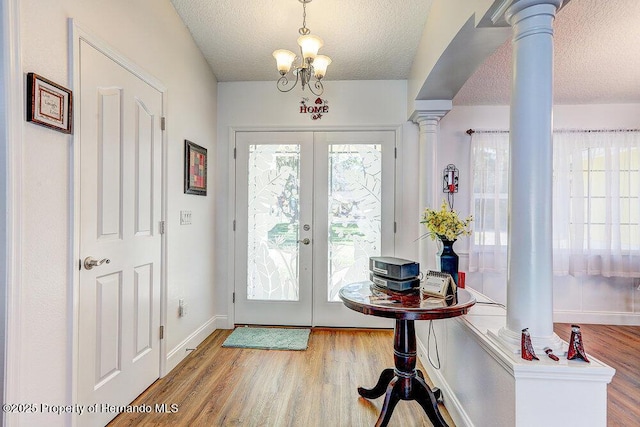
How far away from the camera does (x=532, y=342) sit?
1.32m

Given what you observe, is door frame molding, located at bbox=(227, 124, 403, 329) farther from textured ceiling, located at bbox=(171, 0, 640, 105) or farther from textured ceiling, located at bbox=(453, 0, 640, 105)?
textured ceiling, located at bbox=(453, 0, 640, 105)

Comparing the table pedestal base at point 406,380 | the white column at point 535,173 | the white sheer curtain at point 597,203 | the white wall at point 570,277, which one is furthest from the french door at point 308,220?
the white column at point 535,173

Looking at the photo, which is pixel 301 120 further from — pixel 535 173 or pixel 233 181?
pixel 535 173

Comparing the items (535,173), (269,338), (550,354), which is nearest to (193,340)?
(269,338)

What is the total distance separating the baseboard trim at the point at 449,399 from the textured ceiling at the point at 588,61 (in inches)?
94.0

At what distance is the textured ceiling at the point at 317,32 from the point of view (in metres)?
2.55

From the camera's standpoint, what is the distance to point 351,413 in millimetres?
1969

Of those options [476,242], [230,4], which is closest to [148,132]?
[230,4]

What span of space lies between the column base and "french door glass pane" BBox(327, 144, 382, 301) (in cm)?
196

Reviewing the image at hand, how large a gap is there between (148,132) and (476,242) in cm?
326

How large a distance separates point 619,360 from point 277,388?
279cm

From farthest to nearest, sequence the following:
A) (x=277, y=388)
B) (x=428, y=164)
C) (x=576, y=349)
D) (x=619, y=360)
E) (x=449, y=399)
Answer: (x=428, y=164) < (x=619, y=360) < (x=277, y=388) < (x=449, y=399) < (x=576, y=349)

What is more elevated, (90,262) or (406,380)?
(90,262)

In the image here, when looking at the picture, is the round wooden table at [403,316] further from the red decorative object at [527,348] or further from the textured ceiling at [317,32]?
the textured ceiling at [317,32]
